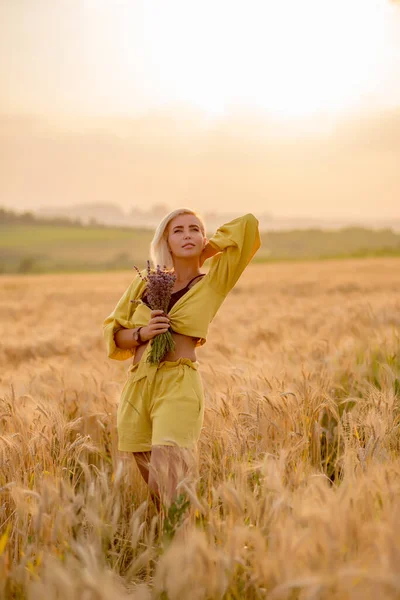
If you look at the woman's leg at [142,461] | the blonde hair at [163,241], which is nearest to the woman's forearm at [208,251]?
the blonde hair at [163,241]

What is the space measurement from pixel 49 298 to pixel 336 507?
16.5 metres

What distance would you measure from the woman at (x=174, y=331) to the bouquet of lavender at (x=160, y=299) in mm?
54

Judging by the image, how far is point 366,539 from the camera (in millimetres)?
1618

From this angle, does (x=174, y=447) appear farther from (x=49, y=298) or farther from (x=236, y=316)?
(x=49, y=298)

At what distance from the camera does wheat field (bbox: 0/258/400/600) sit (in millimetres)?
1557

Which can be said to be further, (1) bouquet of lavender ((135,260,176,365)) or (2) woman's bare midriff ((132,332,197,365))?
(2) woman's bare midriff ((132,332,197,365))

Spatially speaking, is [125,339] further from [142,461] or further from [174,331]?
[142,461]

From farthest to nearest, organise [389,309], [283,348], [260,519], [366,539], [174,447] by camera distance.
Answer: [389,309]
[283,348]
[174,447]
[260,519]
[366,539]

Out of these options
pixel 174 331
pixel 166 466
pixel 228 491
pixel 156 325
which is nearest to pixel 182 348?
pixel 174 331

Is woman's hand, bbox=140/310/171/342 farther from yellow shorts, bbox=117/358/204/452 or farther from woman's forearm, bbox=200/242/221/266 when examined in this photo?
woman's forearm, bbox=200/242/221/266

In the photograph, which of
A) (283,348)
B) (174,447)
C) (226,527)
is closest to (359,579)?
(226,527)

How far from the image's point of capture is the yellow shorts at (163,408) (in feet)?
8.75

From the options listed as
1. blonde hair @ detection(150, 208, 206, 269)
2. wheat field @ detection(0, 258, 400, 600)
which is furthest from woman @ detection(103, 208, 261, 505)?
wheat field @ detection(0, 258, 400, 600)

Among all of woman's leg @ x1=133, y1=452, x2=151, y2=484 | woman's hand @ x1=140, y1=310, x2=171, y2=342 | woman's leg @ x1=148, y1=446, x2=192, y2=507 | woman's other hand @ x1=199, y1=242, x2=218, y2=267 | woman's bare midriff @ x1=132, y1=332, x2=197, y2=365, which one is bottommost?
woman's leg @ x1=133, y1=452, x2=151, y2=484
